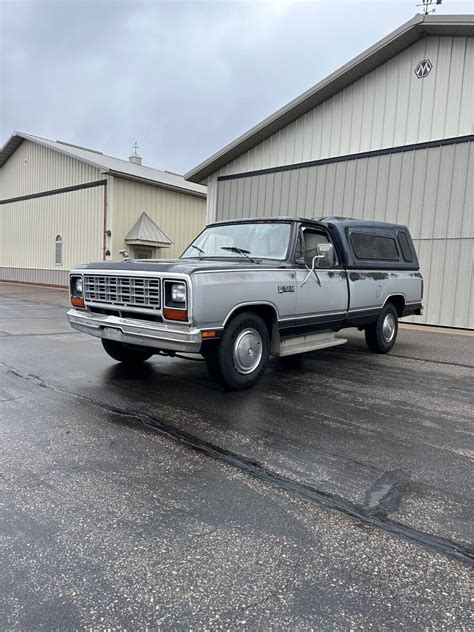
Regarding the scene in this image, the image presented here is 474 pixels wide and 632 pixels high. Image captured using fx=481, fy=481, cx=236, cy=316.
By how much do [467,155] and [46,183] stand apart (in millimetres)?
22966

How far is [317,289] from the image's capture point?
641 cm

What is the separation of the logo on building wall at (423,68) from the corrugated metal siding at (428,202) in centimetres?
207

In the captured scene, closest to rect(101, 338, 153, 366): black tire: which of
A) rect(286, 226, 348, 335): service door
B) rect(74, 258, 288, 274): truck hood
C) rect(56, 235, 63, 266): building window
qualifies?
rect(74, 258, 288, 274): truck hood

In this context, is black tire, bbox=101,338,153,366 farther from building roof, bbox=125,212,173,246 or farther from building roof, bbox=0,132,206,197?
building roof, bbox=125,212,173,246

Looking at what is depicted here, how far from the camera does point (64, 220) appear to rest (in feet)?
86.5

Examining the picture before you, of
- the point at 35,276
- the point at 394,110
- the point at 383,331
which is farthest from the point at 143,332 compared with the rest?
the point at 35,276

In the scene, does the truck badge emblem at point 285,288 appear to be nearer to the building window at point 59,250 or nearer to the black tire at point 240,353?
the black tire at point 240,353

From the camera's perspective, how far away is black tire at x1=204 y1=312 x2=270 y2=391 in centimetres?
523

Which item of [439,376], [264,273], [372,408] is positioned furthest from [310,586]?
[439,376]

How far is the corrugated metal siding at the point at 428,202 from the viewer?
12398 millimetres

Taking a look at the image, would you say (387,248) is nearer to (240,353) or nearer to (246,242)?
(246,242)

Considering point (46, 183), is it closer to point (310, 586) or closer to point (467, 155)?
point (467, 155)

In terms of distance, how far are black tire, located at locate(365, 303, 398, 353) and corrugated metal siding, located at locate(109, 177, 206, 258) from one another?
57.4 feet

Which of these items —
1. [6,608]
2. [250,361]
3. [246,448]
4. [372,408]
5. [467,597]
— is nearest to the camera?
[6,608]
